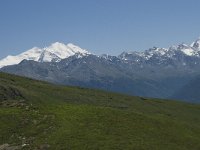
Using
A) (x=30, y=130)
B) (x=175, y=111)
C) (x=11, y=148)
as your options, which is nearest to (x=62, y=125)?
(x=30, y=130)

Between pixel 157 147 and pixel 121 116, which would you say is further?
pixel 121 116

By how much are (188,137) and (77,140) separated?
1933cm

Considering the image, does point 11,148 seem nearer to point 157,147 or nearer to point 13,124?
point 13,124

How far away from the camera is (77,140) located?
6141 centimetres

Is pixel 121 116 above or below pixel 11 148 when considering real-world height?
above

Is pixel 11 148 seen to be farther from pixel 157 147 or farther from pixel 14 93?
pixel 14 93

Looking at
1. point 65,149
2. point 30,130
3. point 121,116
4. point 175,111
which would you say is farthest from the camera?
point 175,111

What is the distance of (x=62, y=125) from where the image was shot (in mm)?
67062

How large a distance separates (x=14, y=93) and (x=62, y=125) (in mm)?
76430

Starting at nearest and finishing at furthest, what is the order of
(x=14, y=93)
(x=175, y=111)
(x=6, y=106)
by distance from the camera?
(x=6, y=106) < (x=14, y=93) < (x=175, y=111)

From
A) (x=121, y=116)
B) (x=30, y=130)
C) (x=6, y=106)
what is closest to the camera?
(x=30, y=130)

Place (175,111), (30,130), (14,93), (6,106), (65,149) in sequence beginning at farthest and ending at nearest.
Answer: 1. (175,111)
2. (14,93)
3. (6,106)
4. (30,130)
5. (65,149)

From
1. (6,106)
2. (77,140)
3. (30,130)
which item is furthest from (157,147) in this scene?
(6,106)

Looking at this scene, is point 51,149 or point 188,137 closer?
point 51,149
